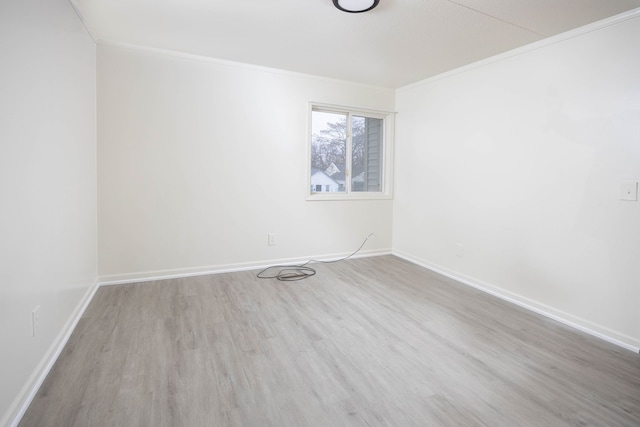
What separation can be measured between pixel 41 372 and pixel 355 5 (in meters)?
2.96

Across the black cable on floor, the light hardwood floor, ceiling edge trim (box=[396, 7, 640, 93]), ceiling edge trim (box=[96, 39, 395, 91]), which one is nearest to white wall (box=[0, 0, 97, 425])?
the light hardwood floor

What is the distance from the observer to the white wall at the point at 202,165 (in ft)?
10.5

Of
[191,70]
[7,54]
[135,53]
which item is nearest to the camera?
[7,54]

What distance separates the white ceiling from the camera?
2.31m

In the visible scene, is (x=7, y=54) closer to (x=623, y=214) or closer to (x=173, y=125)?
(x=173, y=125)

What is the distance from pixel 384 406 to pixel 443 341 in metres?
0.86

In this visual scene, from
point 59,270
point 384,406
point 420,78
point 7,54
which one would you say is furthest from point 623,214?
point 59,270

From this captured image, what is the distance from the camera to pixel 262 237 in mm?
3896

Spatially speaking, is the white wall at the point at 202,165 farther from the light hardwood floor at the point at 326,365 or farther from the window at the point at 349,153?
the light hardwood floor at the point at 326,365

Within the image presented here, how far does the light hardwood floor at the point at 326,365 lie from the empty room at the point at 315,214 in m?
0.02

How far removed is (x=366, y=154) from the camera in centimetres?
466

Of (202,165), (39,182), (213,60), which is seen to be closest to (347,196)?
(202,165)

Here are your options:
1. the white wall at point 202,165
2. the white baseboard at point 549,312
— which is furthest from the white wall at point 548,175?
the white wall at point 202,165

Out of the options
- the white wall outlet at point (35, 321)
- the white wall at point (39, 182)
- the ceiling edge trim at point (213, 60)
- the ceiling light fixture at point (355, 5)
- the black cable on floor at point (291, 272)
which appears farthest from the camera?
the black cable on floor at point (291, 272)
